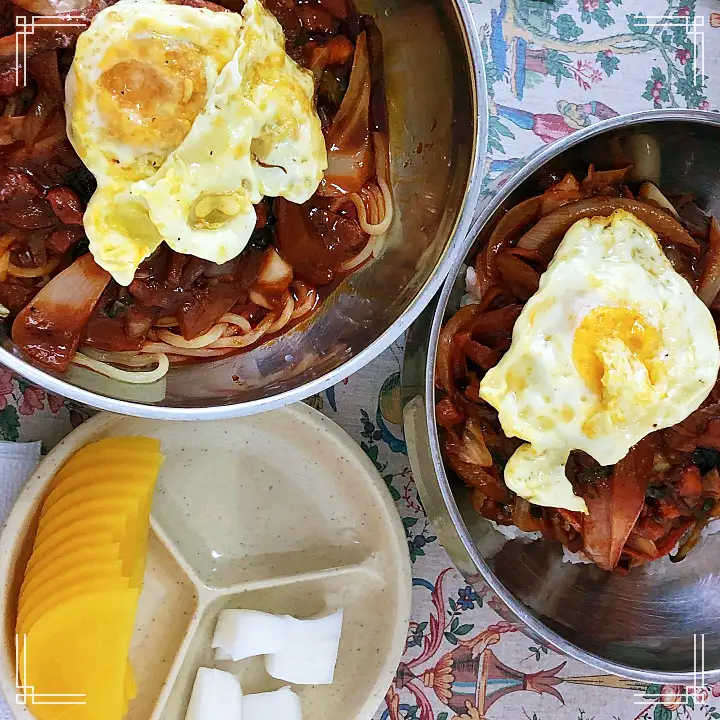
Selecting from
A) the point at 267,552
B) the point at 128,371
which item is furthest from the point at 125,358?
the point at 267,552

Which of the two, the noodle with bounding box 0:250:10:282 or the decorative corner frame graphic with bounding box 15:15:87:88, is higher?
the decorative corner frame graphic with bounding box 15:15:87:88

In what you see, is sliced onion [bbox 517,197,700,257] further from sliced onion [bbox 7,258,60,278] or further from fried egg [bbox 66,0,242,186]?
sliced onion [bbox 7,258,60,278]

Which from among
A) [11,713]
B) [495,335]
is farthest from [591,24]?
[11,713]

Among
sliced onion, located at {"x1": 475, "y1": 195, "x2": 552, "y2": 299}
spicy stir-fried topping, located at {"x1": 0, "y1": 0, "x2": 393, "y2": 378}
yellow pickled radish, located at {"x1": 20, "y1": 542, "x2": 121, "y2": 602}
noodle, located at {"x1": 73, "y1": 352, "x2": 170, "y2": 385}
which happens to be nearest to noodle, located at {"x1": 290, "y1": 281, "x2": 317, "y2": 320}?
spicy stir-fried topping, located at {"x1": 0, "y1": 0, "x2": 393, "y2": 378}

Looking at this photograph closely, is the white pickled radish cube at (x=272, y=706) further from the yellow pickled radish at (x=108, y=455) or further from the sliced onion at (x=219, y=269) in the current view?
the sliced onion at (x=219, y=269)

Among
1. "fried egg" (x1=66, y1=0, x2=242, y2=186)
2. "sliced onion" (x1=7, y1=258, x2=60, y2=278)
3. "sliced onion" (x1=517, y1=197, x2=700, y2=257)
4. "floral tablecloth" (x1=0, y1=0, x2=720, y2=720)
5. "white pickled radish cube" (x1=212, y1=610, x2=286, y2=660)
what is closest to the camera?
"fried egg" (x1=66, y1=0, x2=242, y2=186)

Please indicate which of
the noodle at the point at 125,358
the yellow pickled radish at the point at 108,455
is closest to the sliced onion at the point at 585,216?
the noodle at the point at 125,358
